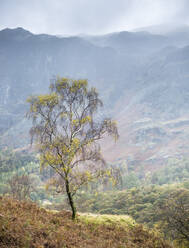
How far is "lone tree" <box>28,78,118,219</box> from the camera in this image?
1182 centimetres

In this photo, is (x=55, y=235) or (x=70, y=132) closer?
(x=55, y=235)

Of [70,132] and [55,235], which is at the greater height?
[70,132]

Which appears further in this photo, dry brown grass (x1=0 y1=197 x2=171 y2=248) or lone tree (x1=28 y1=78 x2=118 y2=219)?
lone tree (x1=28 y1=78 x2=118 y2=219)

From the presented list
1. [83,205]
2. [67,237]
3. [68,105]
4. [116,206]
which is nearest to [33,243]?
[67,237]

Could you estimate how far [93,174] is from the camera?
40.4ft

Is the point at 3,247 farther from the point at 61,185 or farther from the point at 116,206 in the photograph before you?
the point at 116,206

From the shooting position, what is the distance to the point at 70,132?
521 inches

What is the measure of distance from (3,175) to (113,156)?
123 m

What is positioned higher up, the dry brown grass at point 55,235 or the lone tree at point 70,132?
the lone tree at point 70,132

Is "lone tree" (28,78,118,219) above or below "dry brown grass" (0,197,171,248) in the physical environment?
above

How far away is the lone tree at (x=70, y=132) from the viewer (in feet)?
38.8

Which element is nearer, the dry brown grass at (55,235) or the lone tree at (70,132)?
the dry brown grass at (55,235)

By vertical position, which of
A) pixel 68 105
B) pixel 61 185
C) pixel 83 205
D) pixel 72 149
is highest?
pixel 68 105

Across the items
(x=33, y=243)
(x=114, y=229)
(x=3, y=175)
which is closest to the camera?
(x=33, y=243)
